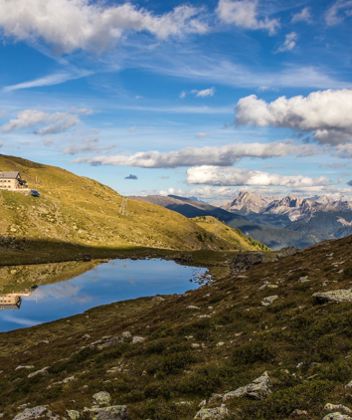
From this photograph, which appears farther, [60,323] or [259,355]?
[60,323]

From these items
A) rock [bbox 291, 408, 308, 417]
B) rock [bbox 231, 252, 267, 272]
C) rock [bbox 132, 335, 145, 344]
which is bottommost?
rock [bbox 231, 252, 267, 272]

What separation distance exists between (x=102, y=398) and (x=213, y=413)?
7029mm

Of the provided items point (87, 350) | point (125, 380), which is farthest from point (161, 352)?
point (87, 350)

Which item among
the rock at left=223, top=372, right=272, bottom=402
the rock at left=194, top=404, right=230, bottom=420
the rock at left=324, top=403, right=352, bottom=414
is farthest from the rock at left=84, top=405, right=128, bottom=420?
the rock at left=324, top=403, right=352, bottom=414

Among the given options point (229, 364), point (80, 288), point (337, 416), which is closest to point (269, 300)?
point (229, 364)

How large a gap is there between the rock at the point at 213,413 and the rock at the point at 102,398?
6.01 m

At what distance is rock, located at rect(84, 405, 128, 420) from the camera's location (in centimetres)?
1555

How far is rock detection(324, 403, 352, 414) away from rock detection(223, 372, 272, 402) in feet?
9.46

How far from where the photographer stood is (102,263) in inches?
5787

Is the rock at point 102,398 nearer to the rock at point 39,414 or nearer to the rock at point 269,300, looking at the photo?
the rock at point 39,414

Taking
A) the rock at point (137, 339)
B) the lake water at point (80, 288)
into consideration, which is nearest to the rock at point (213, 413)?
the rock at point (137, 339)

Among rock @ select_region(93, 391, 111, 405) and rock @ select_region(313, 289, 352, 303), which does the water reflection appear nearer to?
rock @ select_region(93, 391, 111, 405)

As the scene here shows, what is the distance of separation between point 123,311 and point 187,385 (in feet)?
A: 177

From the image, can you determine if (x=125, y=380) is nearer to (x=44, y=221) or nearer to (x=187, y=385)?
(x=187, y=385)
